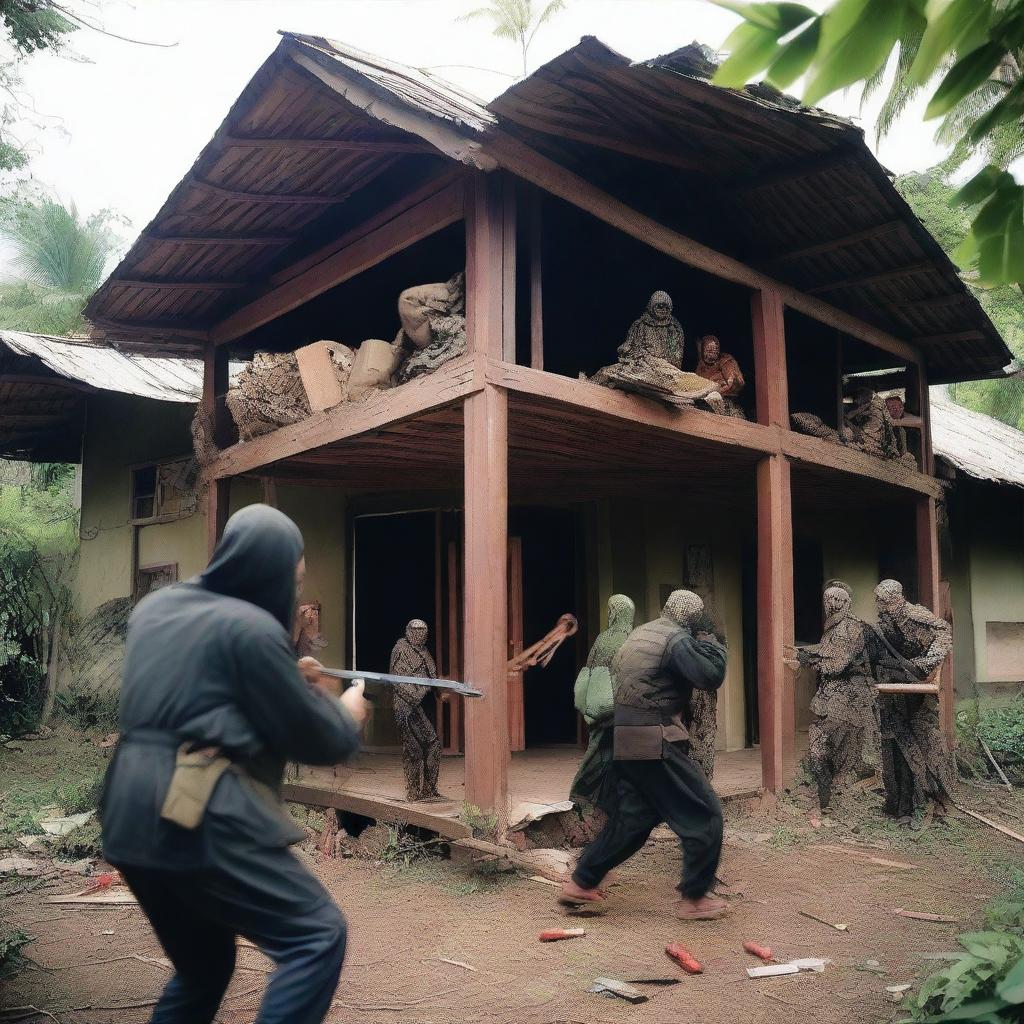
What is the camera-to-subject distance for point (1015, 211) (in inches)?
86.3

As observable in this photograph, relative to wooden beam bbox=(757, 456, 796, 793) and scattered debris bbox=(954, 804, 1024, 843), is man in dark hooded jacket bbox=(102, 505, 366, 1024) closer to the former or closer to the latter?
wooden beam bbox=(757, 456, 796, 793)

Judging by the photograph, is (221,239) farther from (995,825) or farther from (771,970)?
(995,825)

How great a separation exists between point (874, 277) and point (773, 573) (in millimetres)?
3289

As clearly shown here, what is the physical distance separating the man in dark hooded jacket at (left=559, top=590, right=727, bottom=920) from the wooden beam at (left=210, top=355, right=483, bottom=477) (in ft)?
7.34

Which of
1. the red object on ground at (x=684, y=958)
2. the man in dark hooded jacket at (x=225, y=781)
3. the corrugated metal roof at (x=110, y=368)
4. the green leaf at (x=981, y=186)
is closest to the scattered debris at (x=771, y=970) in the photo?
the red object on ground at (x=684, y=958)

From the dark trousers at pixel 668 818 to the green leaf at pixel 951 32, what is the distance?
4.60 metres

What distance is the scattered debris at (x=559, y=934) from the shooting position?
18.3 ft

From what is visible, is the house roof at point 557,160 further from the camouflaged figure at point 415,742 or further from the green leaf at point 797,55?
the green leaf at point 797,55

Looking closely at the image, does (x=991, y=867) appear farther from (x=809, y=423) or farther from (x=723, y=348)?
(x=723, y=348)

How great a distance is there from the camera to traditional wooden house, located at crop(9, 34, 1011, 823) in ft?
22.7

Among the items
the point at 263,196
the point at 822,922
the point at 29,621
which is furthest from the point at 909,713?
the point at 29,621

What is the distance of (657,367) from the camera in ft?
25.8

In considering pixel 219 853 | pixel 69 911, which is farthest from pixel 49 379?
pixel 219 853

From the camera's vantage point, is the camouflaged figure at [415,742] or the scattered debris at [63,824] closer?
the camouflaged figure at [415,742]
